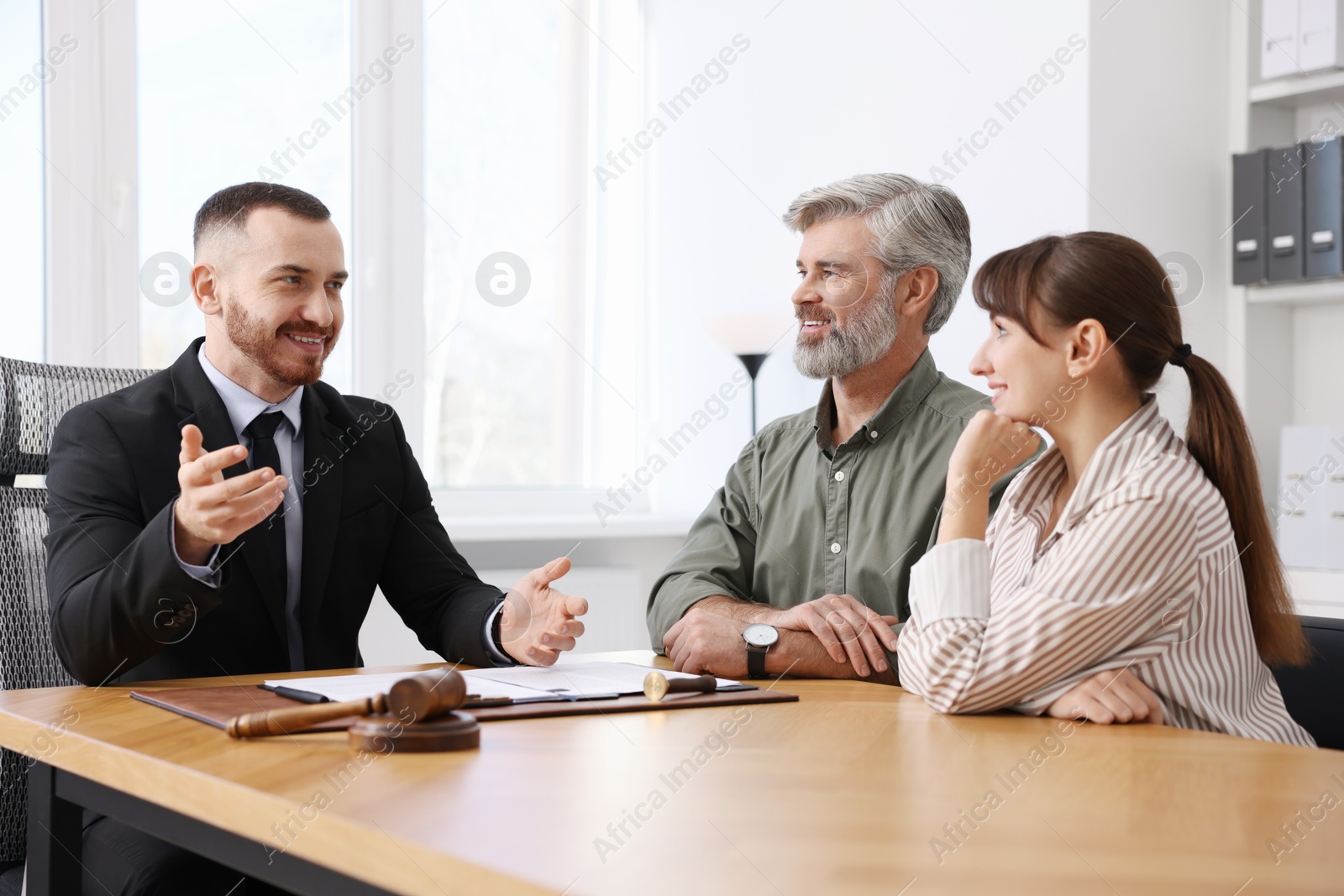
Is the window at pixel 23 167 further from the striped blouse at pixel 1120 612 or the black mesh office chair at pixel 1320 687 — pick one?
the black mesh office chair at pixel 1320 687

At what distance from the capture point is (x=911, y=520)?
1981mm

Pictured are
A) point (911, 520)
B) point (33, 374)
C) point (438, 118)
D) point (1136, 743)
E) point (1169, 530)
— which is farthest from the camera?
point (438, 118)

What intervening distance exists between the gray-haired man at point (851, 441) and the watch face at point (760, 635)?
114 mm

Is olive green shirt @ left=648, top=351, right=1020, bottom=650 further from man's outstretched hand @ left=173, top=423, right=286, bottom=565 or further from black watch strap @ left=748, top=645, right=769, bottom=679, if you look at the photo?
man's outstretched hand @ left=173, top=423, right=286, bottom=565

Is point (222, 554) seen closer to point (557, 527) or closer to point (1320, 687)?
point (1320, 687)

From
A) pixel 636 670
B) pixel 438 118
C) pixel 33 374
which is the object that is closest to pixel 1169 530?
pixel 636 670

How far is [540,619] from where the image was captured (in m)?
1.67

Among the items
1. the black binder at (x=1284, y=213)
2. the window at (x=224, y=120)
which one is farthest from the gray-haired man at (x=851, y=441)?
the window at (x=224, y=120)

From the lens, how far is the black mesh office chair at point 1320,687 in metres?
1.42

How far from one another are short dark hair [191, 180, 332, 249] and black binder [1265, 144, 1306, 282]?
229 cm

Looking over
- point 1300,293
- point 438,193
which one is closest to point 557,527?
point 438,193

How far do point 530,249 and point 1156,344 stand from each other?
3.12 m

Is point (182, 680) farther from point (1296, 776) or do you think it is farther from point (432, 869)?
point (1296, 776)

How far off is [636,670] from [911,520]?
0.62 m
